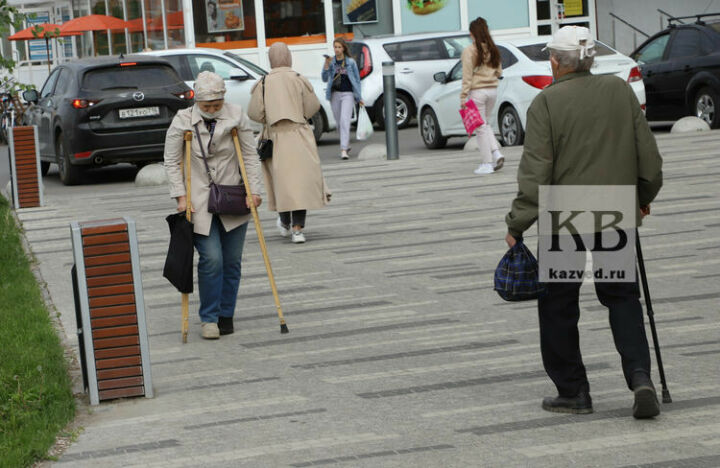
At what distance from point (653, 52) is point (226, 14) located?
46.4ft

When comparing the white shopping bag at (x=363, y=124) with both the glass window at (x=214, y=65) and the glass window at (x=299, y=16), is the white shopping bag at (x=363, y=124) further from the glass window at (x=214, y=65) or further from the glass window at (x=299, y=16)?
the glass window at (x=299, y=16)

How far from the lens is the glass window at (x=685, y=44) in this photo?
20.2m

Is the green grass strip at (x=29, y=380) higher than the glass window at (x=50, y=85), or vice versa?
the glass window at (x=50, y=85)

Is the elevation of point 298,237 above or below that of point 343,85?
below

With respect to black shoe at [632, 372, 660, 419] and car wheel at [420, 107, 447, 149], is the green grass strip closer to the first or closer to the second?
black shoe at [632, 372, 660, 419]

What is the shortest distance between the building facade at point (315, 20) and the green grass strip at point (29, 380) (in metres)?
22.6

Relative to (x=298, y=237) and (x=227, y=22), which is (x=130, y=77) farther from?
(x=227, y=22)

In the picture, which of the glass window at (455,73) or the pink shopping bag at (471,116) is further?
the glass window at (455,73)

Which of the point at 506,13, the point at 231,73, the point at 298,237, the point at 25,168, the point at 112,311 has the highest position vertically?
the point at 506,13

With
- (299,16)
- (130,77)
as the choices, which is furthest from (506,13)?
(130,77)

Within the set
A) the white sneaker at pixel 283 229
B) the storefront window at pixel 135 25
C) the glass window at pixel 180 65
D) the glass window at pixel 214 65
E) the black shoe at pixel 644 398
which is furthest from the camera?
the storefront window at pixel 135 25

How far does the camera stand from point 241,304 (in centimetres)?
966

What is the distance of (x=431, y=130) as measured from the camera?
20906 mm

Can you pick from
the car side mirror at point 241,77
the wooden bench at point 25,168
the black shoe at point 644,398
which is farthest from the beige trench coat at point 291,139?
the car side mirror at point 241,77
